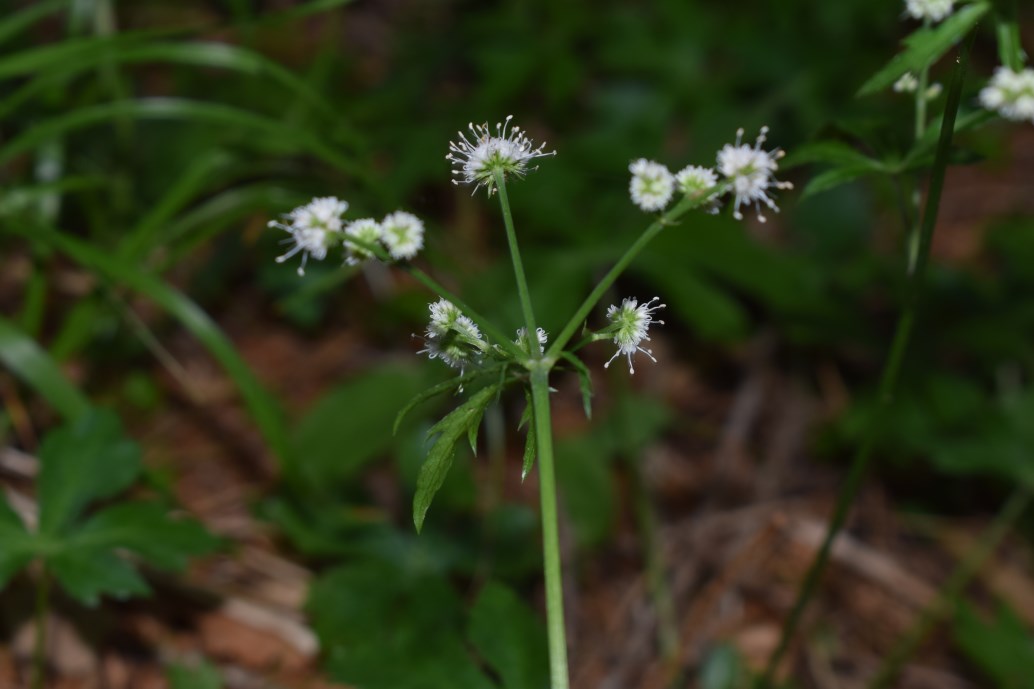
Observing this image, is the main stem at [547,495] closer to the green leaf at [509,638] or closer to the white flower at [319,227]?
the white flower at [319,227]

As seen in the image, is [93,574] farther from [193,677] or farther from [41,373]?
[41,373]

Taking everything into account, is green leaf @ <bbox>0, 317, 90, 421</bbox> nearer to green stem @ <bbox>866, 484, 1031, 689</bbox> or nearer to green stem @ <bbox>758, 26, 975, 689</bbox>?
green stem @ <bbox>758, 26, 975, 689</bbox>

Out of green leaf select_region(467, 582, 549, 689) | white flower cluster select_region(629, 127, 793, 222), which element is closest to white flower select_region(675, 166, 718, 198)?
white flower cluster select_region(629, 127, 793, 222)

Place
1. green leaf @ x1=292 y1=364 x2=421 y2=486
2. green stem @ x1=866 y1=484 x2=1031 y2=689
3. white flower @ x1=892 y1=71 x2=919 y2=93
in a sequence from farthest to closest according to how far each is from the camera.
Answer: green leaf @ x1=292 y1=364 x2=421 y2=486, green stem @ x1=866 y1=484 x2=1031 y2=689, white flower @ x1=892 y1=71 x2=919 y2=93

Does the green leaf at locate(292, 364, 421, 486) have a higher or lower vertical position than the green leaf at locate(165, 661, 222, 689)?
higher

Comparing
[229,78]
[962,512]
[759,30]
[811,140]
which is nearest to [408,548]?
[811,140]

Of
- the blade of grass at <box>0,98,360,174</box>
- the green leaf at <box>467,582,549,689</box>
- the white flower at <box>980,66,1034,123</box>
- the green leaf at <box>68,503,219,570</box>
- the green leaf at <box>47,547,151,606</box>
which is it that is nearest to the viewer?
the white flower at <box>980,66,1034,123</box>

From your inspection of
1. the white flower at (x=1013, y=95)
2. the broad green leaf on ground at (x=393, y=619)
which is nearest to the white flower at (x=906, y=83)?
the white flower at (x=1013, y=95)

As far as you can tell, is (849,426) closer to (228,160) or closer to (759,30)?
(759,30)
